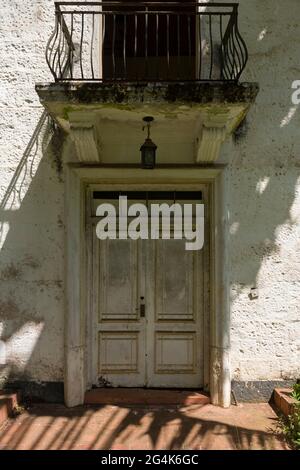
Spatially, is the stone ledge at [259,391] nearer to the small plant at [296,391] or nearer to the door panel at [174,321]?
the small plant at [296,391]

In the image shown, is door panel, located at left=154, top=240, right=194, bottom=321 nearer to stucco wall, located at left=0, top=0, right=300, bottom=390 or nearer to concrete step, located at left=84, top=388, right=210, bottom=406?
stucco wall, located at left=0, top=0, right=300, bottom=390

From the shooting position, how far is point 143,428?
181 inches

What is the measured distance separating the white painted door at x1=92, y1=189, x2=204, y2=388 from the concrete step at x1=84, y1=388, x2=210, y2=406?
0.16 metres

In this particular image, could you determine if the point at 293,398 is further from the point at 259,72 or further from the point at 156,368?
the point at 259,72

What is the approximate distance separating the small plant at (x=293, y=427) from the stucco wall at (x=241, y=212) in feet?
2.42

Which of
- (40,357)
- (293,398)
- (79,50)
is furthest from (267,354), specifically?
(79,50)

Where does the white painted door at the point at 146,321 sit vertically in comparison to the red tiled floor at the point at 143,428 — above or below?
above

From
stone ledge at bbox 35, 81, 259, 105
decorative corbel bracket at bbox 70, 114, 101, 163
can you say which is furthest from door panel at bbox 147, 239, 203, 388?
stone ledge at bbox 35, 81, 259, 105

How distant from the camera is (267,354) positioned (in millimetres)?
5293

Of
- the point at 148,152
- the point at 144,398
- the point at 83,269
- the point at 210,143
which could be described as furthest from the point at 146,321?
the point at 210,143

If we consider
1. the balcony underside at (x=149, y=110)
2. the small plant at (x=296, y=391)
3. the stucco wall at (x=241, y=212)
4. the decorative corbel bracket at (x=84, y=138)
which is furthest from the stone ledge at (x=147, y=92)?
the small plant at (x=296, y=391)

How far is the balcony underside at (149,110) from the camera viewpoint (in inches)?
169

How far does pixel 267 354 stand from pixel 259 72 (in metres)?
3.56

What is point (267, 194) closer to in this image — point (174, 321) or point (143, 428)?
point (174, 321)
